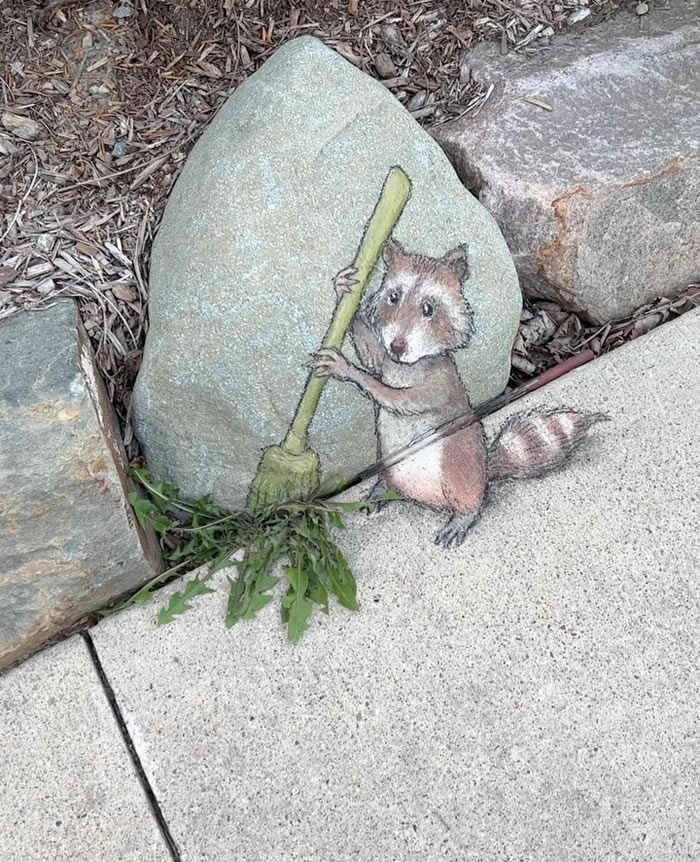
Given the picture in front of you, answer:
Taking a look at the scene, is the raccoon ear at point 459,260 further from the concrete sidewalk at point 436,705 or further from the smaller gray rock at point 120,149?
the smaller gray rock at point 120,149

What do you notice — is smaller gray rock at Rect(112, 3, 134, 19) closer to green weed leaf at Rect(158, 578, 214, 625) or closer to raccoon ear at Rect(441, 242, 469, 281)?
raccoon ear at Rect(441, 242, 469, 281)

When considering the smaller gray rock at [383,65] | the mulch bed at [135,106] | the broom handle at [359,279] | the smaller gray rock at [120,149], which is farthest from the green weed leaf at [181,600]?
the smaller gray rock at [383,65]

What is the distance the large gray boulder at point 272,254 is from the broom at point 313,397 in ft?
0.07

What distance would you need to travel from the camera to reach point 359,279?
2049mm

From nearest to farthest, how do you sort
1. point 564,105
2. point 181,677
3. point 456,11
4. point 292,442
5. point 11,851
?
point 11,851
point 181,677
point 292,442
point 564,105
point 456,11

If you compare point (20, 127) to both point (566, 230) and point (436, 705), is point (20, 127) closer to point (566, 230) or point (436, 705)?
point (566, 230)

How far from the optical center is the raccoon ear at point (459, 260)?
6.98 ft

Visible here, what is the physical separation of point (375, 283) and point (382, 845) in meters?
1.35

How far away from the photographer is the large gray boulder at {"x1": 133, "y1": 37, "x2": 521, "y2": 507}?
1.97 m

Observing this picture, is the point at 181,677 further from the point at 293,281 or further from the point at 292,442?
the point at 293,281

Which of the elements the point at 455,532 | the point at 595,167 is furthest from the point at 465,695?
the point at 595,167

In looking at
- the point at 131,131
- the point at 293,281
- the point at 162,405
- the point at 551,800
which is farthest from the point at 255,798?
the point at 131,131

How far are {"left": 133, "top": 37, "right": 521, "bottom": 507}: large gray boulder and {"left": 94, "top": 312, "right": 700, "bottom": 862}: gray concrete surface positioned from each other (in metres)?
0.38

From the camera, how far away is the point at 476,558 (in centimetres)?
207
